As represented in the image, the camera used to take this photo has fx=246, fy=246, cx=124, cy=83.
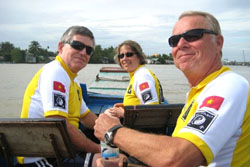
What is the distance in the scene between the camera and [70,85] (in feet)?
9.02

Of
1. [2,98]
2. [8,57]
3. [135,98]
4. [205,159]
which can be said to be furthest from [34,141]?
[8,57]

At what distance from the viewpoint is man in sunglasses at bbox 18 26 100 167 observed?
2371 mm

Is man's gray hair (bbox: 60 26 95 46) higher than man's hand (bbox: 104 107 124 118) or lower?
higher

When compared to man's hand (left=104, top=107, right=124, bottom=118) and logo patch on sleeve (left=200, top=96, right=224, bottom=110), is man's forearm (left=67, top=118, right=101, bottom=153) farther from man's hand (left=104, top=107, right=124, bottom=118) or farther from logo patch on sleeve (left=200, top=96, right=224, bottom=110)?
logo patch on sleeve (left=200, top=96, right=224, bottom=110)

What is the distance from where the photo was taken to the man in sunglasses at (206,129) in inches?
51.1

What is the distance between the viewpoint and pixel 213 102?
4.48 feet

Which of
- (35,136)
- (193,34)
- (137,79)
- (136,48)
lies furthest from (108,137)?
(136,48)

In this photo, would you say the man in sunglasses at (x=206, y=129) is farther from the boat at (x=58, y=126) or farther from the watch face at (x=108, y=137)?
the boat at (x=58, y=126)

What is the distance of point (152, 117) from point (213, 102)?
5.55ft

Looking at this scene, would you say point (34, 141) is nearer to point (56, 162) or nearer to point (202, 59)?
point (56, 162)

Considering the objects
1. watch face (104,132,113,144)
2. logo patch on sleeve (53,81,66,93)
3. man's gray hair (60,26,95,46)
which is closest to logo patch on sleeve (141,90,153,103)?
man's gray hair (60,26,95,46)

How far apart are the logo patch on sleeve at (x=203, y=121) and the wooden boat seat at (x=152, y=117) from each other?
1453 mm

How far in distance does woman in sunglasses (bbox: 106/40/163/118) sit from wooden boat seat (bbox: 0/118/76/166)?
3.66 feet

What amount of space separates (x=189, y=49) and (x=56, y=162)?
1.61 m
